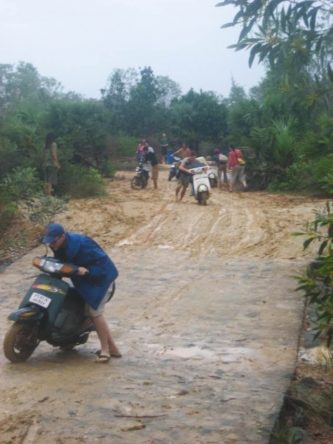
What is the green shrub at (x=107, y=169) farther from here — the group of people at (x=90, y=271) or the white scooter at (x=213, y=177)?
the group of people at (x=90, y=271)

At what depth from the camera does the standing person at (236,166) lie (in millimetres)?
21938

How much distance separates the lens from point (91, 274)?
6.02 metres

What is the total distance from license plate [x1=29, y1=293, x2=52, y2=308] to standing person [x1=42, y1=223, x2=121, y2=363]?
11.7 inches

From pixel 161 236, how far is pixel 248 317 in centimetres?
556

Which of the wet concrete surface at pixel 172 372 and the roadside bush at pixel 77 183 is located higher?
the roadside bush at pixel 77 183

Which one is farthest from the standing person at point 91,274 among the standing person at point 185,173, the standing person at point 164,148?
the standing person at point 164,148

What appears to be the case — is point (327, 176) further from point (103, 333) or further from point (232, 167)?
point (232, 167)

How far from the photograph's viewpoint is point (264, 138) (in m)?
22.6

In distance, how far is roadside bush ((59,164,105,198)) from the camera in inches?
742

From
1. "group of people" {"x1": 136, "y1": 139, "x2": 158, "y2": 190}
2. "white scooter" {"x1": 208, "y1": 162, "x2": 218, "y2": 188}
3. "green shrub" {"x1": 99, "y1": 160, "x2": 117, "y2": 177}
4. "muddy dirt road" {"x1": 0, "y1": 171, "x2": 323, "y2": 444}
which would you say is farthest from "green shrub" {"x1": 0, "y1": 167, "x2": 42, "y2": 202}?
"green shrub" {"x1": 99, "y1": 160, "x2": 117, "y2": 177}

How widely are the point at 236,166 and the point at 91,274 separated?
16.7 meters

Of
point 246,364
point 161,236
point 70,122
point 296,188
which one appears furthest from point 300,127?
point 246,364

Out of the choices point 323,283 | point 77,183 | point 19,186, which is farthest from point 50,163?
→ point 323,283

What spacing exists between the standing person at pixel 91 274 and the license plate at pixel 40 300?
0.97ft
